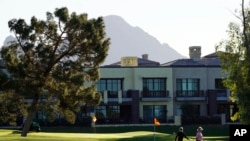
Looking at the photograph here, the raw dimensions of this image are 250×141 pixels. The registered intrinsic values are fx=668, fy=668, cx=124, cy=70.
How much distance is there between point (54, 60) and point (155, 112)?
1497 inches

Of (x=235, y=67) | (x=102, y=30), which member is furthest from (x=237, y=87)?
(x=102, y=30)

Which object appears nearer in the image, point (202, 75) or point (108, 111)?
point (108, 111)

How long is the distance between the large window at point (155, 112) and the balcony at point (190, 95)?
2.34 m

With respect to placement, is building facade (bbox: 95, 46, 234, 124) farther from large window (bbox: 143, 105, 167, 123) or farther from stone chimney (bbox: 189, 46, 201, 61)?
stone chimney (bbox: 189, 46, 201, 61)

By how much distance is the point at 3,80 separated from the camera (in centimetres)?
4897

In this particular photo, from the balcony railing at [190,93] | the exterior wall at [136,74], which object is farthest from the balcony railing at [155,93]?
the balcony railing at [190,93]

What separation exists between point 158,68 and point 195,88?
5.87m

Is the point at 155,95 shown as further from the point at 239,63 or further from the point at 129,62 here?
the point at 239,63

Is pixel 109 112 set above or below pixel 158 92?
below

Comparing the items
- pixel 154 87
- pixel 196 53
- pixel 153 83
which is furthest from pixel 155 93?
pixel 196 53

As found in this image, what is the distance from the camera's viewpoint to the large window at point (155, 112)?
85.6 m

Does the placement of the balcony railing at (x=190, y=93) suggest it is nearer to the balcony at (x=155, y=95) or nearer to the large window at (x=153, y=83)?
the balcony at (x=155, y=95)

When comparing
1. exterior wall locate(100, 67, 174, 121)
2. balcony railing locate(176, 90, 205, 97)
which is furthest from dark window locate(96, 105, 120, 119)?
balcony railing locate(176, 90, 205, 97)

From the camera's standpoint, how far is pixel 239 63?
42500 mm
